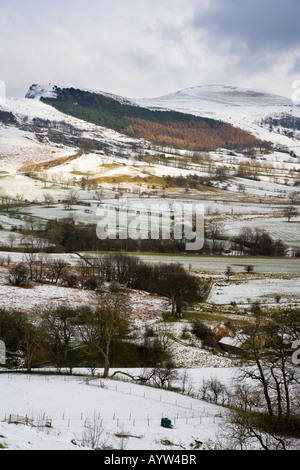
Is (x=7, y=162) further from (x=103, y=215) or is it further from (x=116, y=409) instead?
(x=116, y=409)

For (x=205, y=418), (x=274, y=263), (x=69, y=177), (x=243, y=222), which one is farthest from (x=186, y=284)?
(x=69, y=177)

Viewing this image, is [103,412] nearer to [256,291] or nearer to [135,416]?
[135,416]

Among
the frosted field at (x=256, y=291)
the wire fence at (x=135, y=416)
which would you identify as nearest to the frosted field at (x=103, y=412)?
the wire fence at (x=135, y=416)

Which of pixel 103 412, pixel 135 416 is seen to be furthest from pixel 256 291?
pixel 103 412

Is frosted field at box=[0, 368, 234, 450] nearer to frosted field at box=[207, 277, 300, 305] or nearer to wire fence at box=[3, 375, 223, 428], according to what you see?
wire fence at box=[3, 375, 223, 428]

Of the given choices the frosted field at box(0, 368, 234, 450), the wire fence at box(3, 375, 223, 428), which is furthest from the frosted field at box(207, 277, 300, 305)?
the wire fence at box(3, 375, 223, 428)

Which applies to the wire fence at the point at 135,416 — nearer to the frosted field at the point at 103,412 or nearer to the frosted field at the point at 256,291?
the frosted field at the point at 103,412

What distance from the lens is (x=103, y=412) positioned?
2284 centimetres

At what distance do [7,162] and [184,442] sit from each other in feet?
560

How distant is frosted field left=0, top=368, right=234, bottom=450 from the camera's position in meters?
16.2

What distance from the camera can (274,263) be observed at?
73.7 meters

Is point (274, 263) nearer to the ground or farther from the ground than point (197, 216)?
nearer to the ground

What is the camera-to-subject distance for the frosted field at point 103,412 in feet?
53.2
